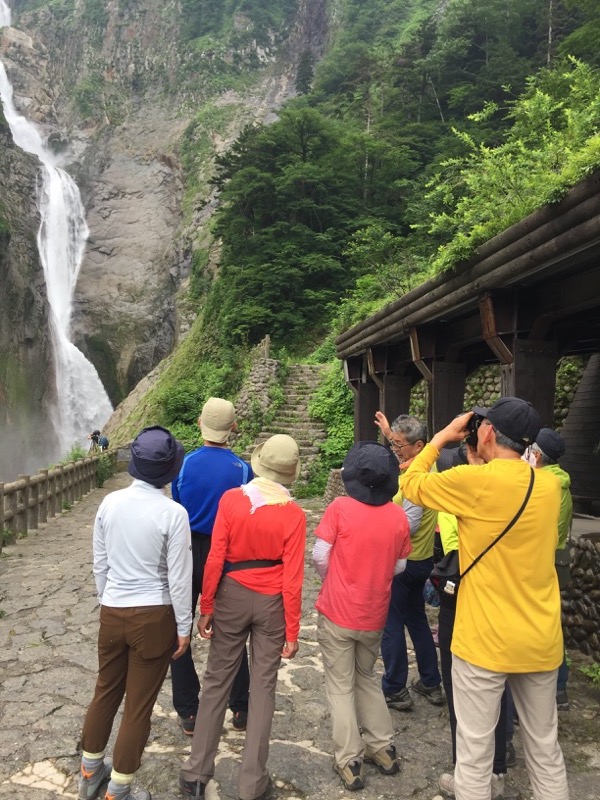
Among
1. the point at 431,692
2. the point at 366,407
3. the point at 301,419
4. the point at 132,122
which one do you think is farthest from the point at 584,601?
the point at 132,122

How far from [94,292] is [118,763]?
36.0 m

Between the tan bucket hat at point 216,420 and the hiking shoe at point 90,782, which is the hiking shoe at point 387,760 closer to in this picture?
the hiking shoe at point 90,782

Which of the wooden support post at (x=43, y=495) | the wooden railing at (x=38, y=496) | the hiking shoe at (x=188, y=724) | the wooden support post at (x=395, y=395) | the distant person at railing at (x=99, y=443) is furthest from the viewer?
the distant person at railing at (x=99, y=443)

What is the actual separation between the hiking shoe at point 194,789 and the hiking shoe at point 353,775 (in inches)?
28.5

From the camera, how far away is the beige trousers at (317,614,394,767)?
9.49ft

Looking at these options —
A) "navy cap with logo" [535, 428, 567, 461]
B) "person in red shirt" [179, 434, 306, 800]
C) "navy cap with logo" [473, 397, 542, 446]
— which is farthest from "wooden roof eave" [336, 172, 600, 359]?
"person in red shirt" [179, 434, 306, 800]

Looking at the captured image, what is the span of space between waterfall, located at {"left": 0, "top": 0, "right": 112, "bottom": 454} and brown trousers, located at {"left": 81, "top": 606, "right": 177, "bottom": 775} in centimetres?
2883

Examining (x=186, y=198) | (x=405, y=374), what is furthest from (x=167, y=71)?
(x=405, y=374)

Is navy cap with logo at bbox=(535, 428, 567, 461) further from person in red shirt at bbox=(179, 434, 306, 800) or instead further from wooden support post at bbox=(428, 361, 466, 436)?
wooden support post at bbox=(428, 361, 466, 436)

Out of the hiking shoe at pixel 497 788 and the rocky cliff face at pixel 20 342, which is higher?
the rocky cliff face at pixel 20 342

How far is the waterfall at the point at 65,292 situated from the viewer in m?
30.6

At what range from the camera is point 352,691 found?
2.92 metres

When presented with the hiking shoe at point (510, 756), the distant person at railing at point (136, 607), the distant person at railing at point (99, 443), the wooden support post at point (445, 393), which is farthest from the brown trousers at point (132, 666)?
the distant person at railing at point (99, 443)

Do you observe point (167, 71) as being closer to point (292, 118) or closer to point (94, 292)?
point (94, 292)
